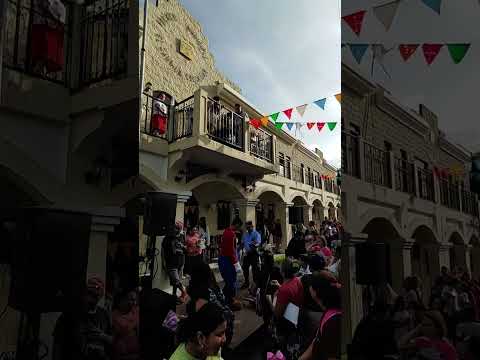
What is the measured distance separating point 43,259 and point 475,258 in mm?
530

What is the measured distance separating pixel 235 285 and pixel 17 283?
371 mm

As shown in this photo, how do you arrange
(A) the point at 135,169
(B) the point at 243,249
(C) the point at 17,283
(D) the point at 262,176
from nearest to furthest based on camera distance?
(C) the point at 17,283 → (A) the point at 135,169 → (B) the point at 243,249 → (D) the point at 262,176

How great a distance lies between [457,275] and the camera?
1.67 ft

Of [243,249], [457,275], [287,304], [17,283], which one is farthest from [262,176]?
[17,283]

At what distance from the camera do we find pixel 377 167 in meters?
0.53

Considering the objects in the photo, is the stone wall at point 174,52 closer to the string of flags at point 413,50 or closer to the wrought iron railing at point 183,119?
the wrought iron railing at point 183,119

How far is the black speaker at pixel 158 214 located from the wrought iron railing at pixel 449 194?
1.29 feet

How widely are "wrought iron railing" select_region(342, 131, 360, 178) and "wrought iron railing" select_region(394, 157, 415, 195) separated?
57mm

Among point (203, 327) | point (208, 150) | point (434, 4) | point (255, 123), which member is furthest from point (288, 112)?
point (203, 327)

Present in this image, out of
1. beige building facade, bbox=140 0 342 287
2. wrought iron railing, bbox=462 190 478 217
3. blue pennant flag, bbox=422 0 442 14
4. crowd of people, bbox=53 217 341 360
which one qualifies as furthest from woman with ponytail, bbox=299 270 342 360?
blue pennant flag, bbox=422 0 442 14

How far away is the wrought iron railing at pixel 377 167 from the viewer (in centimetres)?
53

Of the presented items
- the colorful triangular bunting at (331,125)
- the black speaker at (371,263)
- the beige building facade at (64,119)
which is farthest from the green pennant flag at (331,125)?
the beige building facade at (64,119)

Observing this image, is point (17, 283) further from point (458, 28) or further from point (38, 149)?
point (458, 28)

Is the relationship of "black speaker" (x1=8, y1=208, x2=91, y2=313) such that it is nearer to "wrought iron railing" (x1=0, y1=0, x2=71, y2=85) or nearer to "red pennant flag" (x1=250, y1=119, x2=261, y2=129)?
"wrought iron railing" (x1=0, y1=0, x2=71, y2=85)
